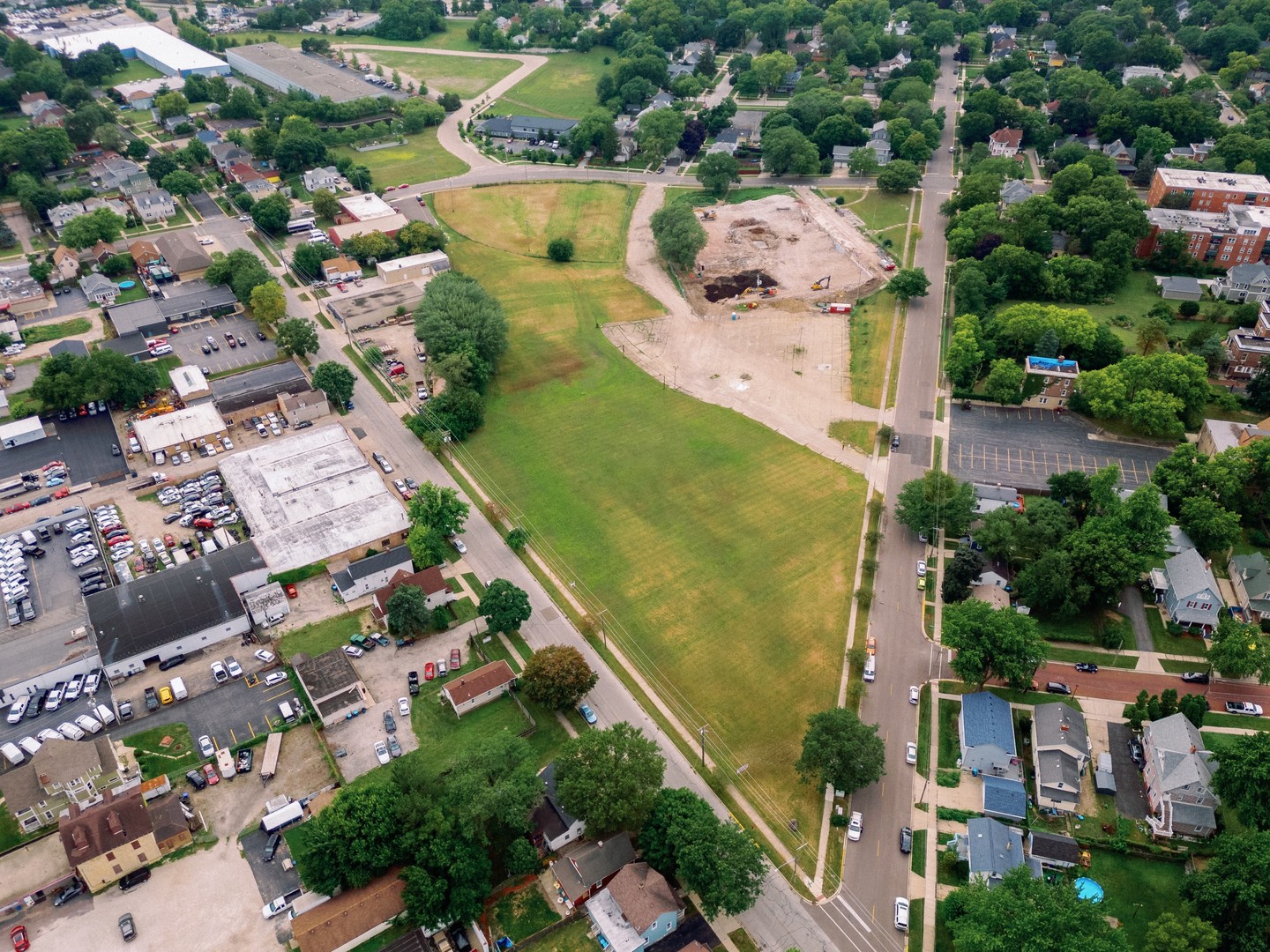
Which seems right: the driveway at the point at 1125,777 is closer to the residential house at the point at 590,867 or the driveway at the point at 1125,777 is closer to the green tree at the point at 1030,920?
the green tree at the point at 1030,920

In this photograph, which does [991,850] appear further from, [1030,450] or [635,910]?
[1030,450]

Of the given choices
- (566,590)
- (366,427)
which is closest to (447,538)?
(566,590)

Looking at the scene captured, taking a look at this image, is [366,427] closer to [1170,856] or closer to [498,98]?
[1170,856]

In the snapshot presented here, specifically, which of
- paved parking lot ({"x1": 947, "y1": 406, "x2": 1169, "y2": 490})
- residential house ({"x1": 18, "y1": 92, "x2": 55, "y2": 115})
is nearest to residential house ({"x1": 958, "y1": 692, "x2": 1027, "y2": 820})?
paved parking lot ({"x1": 947, "y1": 406, "x2": 1169, "y2": 490})

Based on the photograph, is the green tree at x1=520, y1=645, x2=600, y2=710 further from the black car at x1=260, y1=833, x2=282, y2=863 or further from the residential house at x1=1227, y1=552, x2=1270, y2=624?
the residential house at x1=1227, y1=552, x2=1270, y2=624

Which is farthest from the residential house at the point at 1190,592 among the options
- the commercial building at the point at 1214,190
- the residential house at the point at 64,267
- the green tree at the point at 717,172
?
the residential house at the point at 64,267

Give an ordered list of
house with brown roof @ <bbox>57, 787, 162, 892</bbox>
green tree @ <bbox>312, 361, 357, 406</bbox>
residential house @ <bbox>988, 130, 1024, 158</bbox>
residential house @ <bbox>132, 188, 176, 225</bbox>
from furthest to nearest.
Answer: residential house @ <bbox>988, 130, 1024, 158</bbox>
residential house @ <bbox>132, 188, 176, 225</bbox>
green tree @ <bbox>312, 361, 357, 406</bbox>
house with brown roof @ <bbox>57, 787, 162, 892</bbox>

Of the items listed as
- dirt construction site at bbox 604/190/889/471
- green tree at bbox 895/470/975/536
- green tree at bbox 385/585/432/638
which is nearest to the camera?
green tree at bbox 385/585/432/638

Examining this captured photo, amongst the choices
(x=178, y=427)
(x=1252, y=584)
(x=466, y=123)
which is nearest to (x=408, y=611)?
(x=178, y=427)
